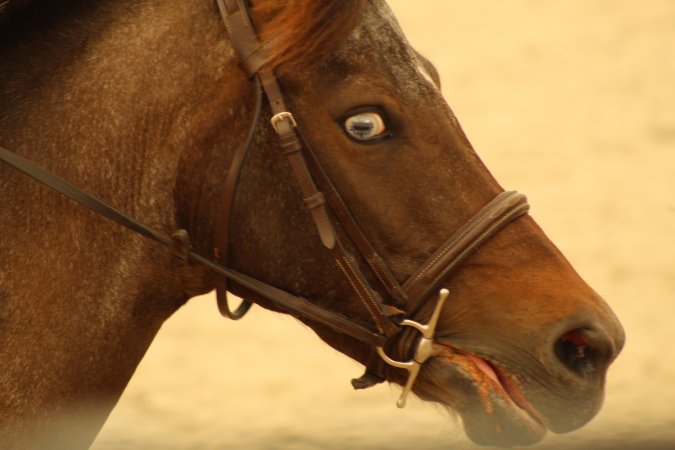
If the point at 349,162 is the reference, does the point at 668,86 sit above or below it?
above

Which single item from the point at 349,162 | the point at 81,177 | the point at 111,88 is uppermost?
the point at 349,162

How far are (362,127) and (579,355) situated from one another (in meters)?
0.65

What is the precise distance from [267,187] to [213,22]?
380mm

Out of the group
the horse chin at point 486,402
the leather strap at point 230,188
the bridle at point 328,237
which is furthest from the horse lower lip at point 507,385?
the leather strap at point 230,188

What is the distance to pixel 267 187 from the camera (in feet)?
7.86

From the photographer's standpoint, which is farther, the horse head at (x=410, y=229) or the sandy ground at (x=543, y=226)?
the sandy ground at (x=543, y=226)

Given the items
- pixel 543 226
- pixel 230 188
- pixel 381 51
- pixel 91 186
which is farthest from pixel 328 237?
pixel 543 226

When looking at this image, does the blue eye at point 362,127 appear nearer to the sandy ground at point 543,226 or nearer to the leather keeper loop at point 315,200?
the leather keeper loop at point 315,200

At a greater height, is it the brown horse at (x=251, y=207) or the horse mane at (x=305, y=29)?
the horse mane at (x=305, y=29)

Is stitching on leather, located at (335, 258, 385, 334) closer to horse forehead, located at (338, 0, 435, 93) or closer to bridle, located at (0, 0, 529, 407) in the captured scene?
bridle, located at (0, 0, 529, 407)

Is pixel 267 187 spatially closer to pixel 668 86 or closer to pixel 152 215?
pixel 152 215

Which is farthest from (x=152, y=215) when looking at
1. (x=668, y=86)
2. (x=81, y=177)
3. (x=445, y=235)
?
(x=668, y=86)

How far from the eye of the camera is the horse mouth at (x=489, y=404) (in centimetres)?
235

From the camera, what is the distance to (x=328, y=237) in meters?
2.37
